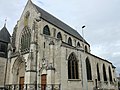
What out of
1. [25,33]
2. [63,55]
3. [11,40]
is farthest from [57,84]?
[11,40]

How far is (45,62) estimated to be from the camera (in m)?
18.9

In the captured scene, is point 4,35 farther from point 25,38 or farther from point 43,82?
point 43,82

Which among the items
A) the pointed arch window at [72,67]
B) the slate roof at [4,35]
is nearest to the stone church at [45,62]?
the pointed arch window at [72,67]

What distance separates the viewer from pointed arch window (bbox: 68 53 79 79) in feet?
60.8

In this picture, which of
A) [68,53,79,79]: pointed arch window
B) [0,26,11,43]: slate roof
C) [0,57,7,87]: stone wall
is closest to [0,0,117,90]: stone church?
[68,53,79,79]: pointed arch window

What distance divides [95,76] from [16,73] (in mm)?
12690

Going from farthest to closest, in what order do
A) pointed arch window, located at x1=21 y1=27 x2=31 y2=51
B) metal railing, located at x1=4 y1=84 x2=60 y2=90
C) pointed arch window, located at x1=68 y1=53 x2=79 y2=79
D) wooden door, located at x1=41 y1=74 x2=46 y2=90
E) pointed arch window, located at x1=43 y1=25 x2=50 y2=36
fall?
pointed arch window, located at x1=21 y1=27 x2=31 y2=51 < pointed arch window, located at x1=43 y1=25 x2=50 y2=36 < pointed arch window, located at x1=68 y1=53 x2=79 y2=79 < wooden door, located at x1=41 y1=74 x2=46 y2=90 < metal railing, located at x1=4 y1=84 x2=60 y2=90

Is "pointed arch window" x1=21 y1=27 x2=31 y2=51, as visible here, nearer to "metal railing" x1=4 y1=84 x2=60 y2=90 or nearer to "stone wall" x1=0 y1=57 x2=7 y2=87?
"stone wall" x1=0 y1=57 x2=7 y2=87

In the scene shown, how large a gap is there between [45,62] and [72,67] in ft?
12.1

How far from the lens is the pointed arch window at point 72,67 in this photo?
18.5 metres

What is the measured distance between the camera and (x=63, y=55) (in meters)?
18.2

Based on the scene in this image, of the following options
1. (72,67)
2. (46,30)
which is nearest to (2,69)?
(46,30)

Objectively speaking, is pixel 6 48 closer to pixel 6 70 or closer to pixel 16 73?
pixel 6 70

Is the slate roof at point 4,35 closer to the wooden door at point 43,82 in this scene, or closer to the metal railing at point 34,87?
the metal railing at point 34,87
